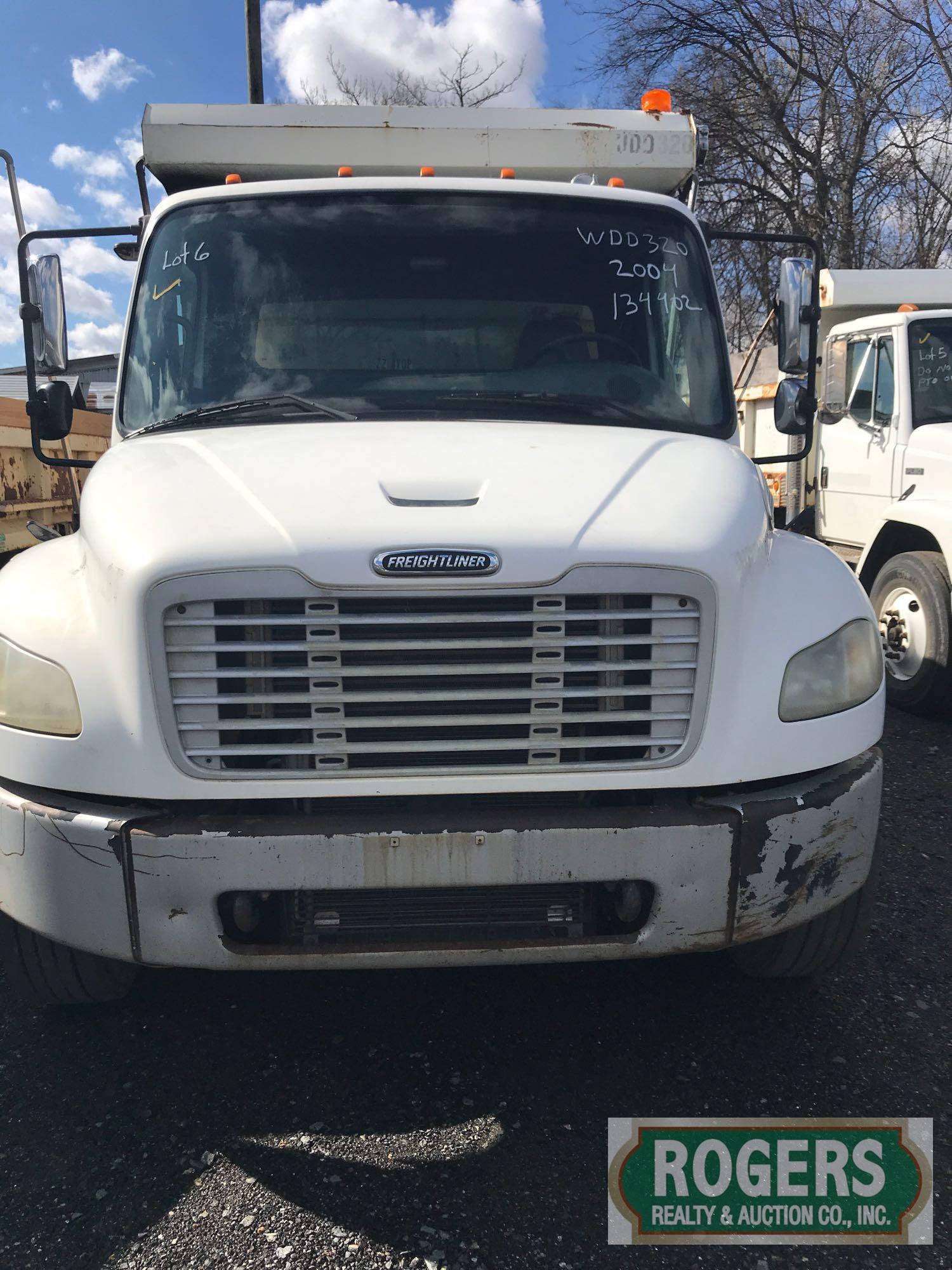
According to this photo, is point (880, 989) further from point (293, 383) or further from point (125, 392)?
point (125, 392)

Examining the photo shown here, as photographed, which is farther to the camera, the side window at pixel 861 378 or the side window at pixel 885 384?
the side window at pixel 861 378

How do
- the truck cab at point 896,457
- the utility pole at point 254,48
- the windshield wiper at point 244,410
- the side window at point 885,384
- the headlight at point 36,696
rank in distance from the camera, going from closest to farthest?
the headlight at point 36,696
the windshield wiper at point 244,410
the truck cab at point 896,457
the side window at point 885,384
the utility pole at point 254,48

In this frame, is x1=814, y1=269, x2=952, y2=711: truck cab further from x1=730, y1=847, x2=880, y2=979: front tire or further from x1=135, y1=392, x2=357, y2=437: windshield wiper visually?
x1=135, y1=392, x2=357, y2=437: windshield wiper

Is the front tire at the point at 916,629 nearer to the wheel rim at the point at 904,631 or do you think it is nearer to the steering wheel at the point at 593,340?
the wheel rim at the point at 904,631

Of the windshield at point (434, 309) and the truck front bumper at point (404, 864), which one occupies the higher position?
the windshield at point (434, 309)

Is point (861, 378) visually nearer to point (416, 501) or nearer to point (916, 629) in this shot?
point (916, 629)

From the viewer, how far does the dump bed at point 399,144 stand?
4.26 metres

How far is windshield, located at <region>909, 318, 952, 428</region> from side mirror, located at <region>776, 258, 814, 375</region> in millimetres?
3418

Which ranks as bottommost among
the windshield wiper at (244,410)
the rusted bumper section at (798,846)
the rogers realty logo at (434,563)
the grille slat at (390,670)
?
the rusted bumper section at (798,846)

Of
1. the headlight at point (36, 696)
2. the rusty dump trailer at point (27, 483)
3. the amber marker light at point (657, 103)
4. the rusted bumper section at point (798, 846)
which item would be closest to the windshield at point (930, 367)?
the amber marker light at point (657, 103)

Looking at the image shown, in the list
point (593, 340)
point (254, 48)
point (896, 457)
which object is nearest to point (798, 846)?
point (593, 340)

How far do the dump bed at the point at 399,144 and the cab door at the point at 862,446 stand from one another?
336cm

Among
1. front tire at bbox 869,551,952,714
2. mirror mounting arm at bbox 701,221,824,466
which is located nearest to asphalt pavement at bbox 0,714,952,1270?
mirror mounting arm at bbox 701,221,824,466

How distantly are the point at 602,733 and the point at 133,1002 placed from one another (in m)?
1.80
